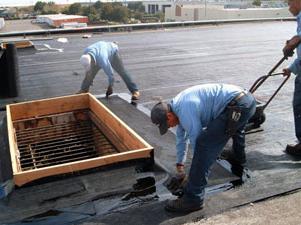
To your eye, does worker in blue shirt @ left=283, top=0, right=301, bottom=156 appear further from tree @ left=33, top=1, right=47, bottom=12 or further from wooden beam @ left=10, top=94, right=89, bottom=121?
tree @ left=33, top=1, right=47, bottom=12

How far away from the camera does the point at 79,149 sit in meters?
6.00

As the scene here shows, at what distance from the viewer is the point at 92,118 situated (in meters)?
6.40

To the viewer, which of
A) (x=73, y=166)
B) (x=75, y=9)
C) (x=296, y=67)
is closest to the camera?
(x=73, y=166)

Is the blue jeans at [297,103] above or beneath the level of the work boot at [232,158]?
above

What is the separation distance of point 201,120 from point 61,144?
3271 mm

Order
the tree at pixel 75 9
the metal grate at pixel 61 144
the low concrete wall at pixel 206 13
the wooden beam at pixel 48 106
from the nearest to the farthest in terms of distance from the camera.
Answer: the metal grate at pixel 61 144, the wooden beam at pixel 48 106, the low concrete wall at pixel 206 13, the tree at pixel 75 9

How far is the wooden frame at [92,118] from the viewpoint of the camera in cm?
421

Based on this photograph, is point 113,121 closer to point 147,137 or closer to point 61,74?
point 147,137

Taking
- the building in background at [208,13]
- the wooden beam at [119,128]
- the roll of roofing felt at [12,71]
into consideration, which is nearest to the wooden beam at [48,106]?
the wooden beam at [119,128]

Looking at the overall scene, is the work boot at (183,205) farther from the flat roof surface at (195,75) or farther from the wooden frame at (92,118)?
the wooden frame at (92,118)

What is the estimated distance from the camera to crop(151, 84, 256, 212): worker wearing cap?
334 centimetres

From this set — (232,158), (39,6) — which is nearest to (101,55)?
(232,158)

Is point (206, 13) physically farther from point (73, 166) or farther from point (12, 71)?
point (73, 166)

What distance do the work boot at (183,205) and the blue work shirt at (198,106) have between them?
54 centimetres
